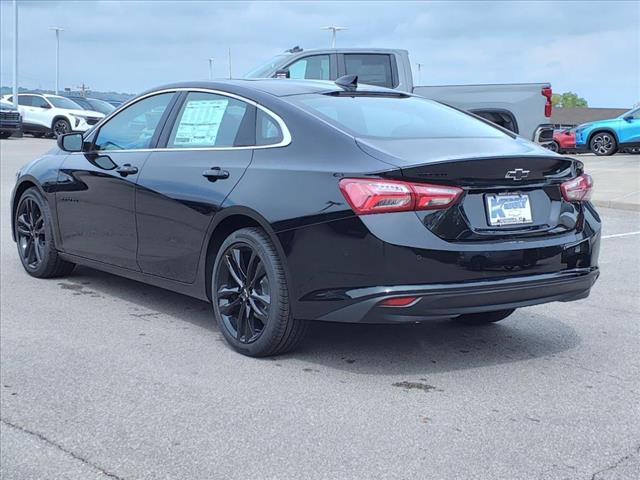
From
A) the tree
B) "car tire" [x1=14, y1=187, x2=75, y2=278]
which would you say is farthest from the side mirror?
the tree

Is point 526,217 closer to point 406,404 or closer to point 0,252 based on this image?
point 406,404

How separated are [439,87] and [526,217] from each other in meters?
9.78

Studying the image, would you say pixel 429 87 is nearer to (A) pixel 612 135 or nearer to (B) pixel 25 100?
(A) pixel 612 135

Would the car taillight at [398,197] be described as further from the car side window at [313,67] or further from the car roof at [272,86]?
the car side window at [313,67]

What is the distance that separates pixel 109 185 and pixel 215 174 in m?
1.29

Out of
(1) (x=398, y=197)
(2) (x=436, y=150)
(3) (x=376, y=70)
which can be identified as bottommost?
(1) (x=398, y=197)

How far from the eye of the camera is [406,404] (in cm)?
419

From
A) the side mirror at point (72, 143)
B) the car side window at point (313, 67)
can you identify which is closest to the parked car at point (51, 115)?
the car side window at point (313, 67)

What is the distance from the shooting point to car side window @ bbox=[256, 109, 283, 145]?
16.5ft

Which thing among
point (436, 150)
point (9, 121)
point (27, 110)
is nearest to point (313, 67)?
point (436, 150)

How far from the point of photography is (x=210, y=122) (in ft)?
18.2

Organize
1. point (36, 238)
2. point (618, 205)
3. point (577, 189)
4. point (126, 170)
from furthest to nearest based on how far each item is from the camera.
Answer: point (618, 205) → point (36, 238) → point (126, 170) → point (577, 189)

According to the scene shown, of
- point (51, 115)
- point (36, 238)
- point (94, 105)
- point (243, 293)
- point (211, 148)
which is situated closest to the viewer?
point (243, 293)

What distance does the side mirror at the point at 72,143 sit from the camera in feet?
21.9
